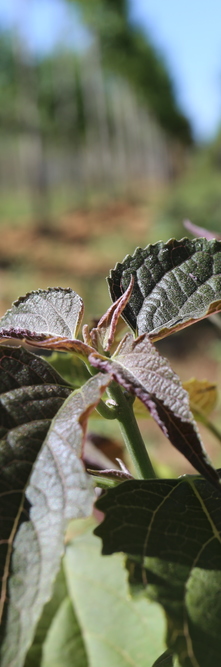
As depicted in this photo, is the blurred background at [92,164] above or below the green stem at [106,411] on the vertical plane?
above

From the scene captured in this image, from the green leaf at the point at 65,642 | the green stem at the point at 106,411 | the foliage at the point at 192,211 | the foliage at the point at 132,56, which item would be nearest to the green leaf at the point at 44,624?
the green leaf at the point at 65,642

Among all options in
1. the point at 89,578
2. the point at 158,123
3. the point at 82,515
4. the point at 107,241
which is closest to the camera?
the point at 82,515

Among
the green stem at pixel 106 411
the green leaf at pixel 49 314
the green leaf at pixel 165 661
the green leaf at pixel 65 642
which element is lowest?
the green leaf at pixel 165 661

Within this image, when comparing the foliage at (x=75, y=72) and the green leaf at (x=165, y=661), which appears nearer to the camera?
the green leaf at (x=165, y=661)

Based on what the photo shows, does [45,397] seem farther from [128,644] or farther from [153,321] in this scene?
[128,644]

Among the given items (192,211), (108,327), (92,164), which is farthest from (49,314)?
(92,164)

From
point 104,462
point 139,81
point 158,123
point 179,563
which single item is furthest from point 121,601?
point 158,123

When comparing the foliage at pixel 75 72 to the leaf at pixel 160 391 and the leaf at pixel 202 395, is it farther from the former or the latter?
the leaf at pixel 160 391
